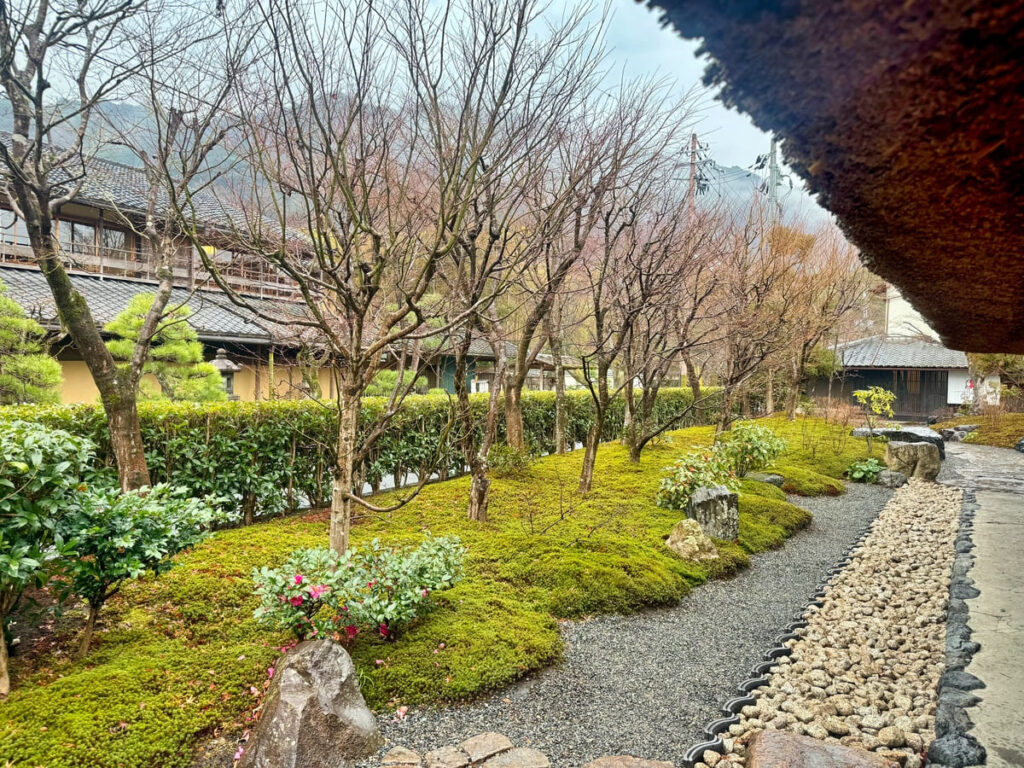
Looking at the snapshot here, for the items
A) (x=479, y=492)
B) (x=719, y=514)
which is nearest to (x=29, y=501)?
(x=479, y=492)

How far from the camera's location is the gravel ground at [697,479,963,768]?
2.61m

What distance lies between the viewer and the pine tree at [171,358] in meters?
7.86

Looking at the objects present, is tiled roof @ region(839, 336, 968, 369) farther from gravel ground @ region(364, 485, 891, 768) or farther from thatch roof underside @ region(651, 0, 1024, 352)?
thatch roof underside @ region(651, 0, 1024, 352)

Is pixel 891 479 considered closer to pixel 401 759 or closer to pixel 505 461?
pixel 505 461

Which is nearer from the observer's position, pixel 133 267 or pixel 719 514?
pixel 719 514

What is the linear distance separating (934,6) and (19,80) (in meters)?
5.32

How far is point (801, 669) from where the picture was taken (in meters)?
3.28

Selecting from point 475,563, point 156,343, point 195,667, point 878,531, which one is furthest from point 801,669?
point 156,343

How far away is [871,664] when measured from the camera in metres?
3.36

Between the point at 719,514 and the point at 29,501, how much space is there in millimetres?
5254

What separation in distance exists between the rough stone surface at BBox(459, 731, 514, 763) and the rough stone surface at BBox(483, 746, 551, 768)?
0.03 meters

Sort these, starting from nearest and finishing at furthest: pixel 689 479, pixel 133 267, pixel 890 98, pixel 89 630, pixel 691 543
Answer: pixel 890 98 → pixel 89 630 → pixel 691 543 → pixel 689 479 → pixel 133 267

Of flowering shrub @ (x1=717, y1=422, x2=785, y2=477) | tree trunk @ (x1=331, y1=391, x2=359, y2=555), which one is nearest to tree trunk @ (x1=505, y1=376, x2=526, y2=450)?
flowering shrub @ (x1=717, y1=422, x2=785, y2=477)

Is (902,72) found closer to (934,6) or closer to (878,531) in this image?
(934,6)
